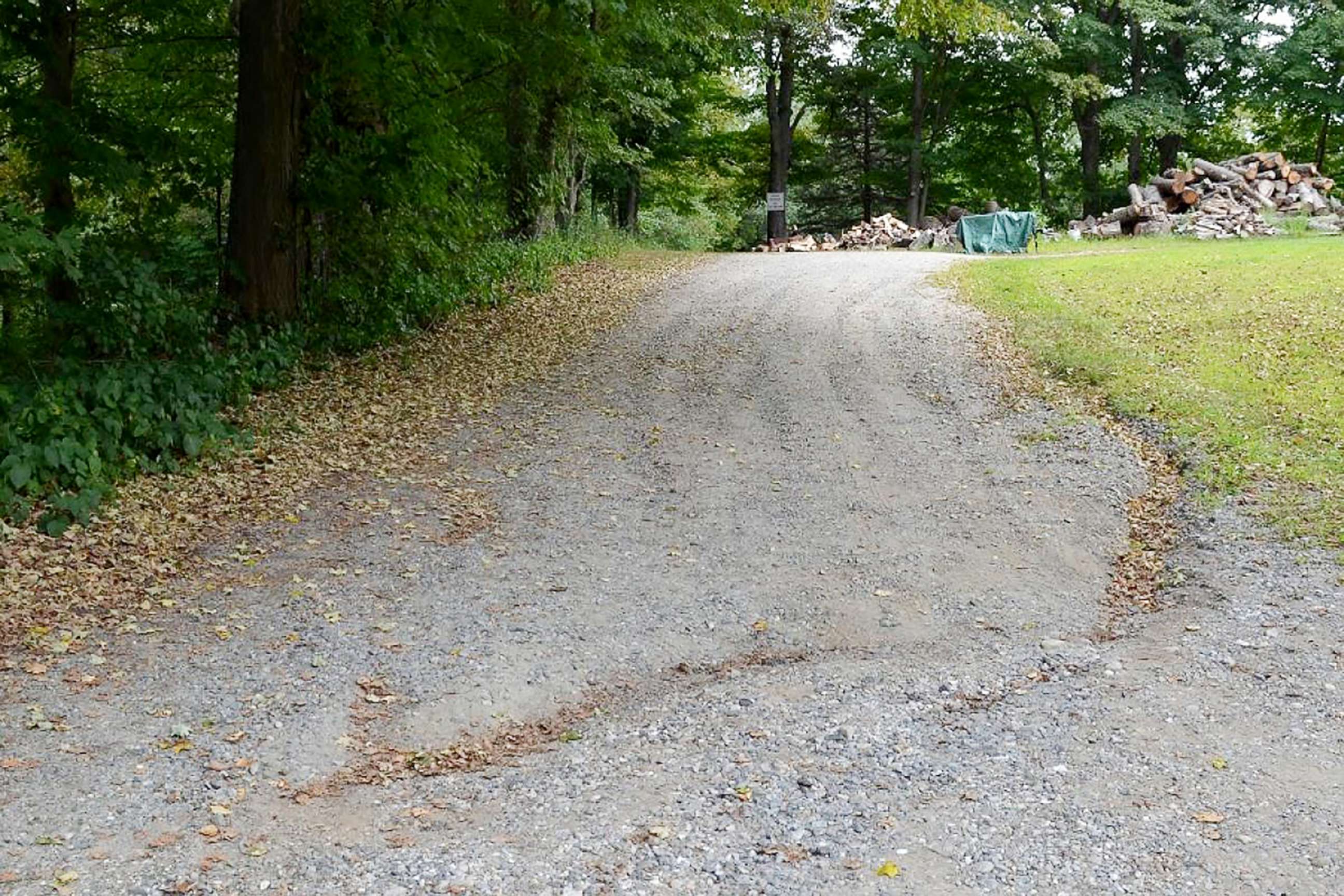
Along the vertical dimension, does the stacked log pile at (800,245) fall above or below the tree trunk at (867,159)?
below

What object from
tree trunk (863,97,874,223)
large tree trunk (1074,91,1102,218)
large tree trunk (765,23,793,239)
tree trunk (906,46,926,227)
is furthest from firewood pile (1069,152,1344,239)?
tree trunk (863,97,874,223)

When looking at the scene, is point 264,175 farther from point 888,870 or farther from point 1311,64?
point 1311,64

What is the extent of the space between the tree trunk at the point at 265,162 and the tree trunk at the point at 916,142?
20.7m

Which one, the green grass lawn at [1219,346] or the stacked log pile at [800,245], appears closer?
the green grass lawn at [1219,346]

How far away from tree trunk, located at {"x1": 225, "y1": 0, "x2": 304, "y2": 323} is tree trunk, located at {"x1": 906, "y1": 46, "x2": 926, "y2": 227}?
67.8 ft

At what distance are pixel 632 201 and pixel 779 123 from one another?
4475 millimetres

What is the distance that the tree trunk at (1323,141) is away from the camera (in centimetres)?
2812

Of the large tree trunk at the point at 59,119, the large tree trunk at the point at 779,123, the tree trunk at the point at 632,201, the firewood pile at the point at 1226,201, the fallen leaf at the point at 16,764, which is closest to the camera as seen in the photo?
the fallen leaf at the point at 16,764

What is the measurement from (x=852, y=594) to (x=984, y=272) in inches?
457

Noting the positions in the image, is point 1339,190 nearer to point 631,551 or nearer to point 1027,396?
point 1027,396

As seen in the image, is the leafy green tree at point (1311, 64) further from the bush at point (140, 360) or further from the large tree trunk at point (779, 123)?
the bush at point (140, 360)

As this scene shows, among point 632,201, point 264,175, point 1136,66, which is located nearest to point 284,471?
point 264,175

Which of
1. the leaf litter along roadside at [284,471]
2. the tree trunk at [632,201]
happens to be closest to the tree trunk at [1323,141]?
the tree trunk at [632,201]

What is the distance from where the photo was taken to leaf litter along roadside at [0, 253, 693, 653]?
548 centimetres
